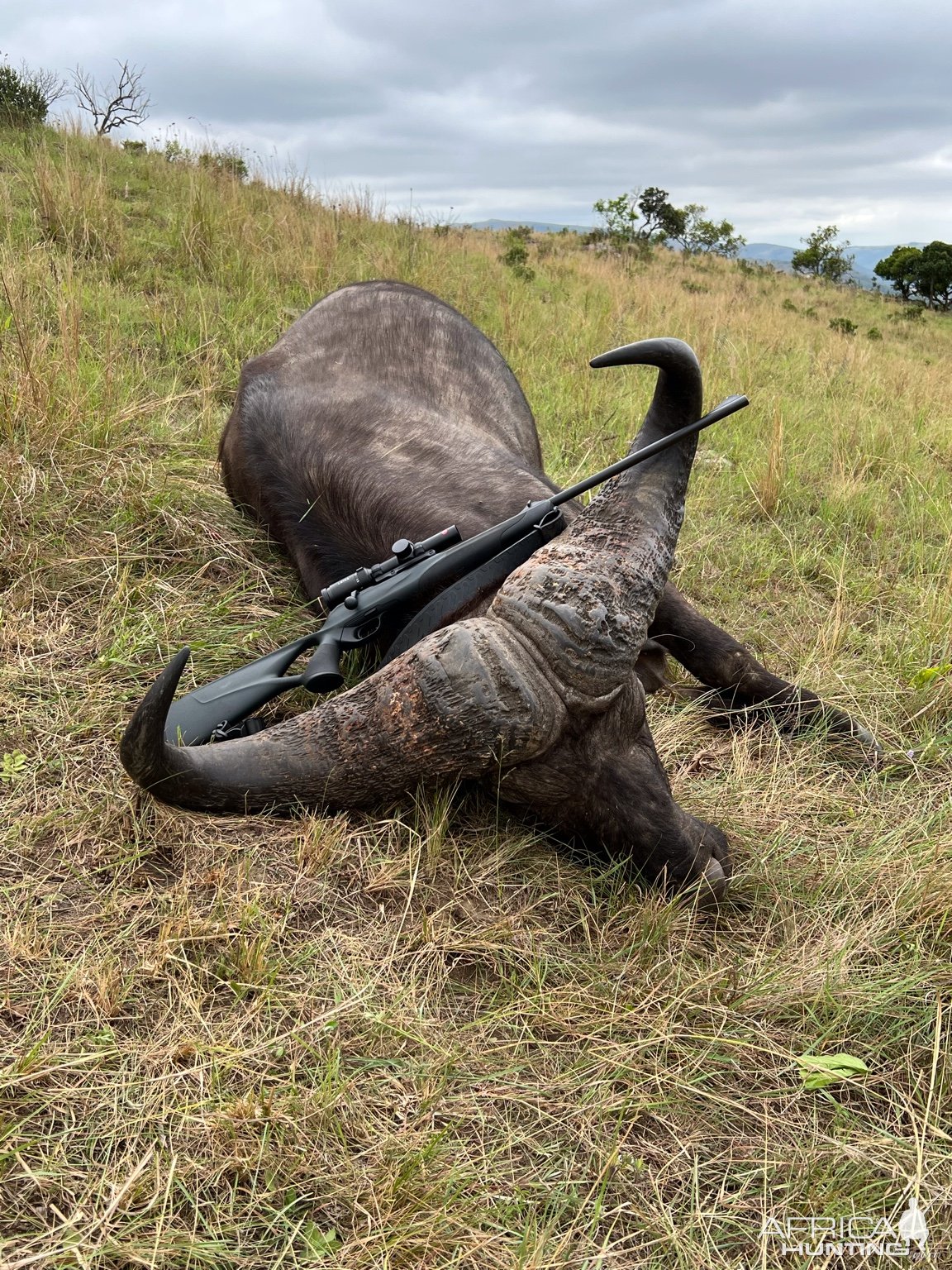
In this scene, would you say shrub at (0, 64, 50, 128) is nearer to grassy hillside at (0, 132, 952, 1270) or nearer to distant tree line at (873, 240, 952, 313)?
grassy hillside at (0, 132, 952, 1270)

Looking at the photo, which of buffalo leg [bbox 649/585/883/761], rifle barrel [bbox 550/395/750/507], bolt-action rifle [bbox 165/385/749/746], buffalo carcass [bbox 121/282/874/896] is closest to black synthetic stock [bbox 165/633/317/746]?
bolt-action rifle [bbox 165/385/749/746]

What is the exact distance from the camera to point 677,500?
2.84 m

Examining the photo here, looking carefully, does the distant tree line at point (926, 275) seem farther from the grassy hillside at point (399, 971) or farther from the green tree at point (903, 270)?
the grassy hillside at point (399, 971)

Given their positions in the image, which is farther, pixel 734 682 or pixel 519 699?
pixel 734 682

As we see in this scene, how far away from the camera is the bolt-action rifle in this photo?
2.99 meters

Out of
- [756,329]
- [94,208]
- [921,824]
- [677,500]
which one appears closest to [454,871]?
[677,500]

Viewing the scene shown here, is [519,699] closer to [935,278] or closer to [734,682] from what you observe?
[734,682]

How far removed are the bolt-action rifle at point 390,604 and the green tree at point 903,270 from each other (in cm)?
3121

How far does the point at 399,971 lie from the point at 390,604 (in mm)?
1146

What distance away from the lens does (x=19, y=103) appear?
11.4 meters

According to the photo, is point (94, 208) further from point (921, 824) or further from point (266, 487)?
point (921, 824)

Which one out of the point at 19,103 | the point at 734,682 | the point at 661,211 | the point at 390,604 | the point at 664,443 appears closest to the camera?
the point at 664,443

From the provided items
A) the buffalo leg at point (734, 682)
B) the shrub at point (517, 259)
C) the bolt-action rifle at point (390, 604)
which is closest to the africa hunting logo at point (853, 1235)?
the bolt-action rifle at point (390, 604)

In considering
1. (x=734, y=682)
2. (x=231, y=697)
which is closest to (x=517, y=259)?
(x=734, y=682)
